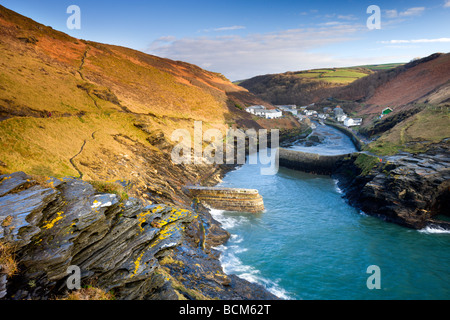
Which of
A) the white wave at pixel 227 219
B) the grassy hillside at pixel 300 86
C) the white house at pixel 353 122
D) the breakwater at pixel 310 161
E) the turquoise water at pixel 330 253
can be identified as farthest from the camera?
the grassy hillside at pixel 300 86

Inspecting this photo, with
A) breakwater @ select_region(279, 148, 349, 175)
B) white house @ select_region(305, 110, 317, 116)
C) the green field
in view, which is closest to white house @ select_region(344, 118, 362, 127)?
white house @ select_region(305, 110, 317, 116)

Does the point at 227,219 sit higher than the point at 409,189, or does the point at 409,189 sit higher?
the point at 409,189

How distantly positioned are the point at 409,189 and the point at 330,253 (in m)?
12.7

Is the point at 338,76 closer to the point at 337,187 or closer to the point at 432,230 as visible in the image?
the point at 337,187

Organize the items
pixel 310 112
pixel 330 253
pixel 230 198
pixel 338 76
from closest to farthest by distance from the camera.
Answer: pixel 330 253 < pixel 230 198 < pixel 310 112 < pixel 338 76

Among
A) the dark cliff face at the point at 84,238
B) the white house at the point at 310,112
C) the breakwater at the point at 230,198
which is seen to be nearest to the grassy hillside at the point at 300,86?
the white house at the point at 310,112

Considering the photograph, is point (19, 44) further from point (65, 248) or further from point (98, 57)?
point (65, 248)

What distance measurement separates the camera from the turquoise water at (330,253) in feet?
54.1

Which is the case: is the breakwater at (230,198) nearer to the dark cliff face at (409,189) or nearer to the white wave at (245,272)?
the white wave at (245,272)

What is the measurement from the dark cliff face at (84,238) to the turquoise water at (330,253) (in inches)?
296

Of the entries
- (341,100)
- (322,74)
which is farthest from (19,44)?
(322,74)

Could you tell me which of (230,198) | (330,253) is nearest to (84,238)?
(330,253)

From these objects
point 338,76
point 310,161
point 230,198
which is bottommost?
point 230,198

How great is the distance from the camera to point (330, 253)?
66.7 ft
